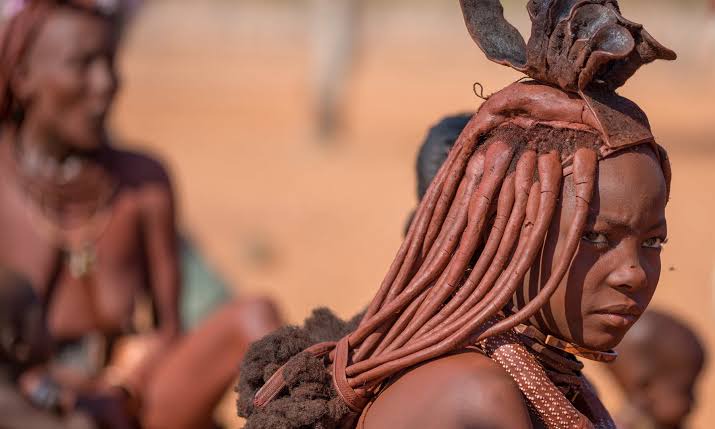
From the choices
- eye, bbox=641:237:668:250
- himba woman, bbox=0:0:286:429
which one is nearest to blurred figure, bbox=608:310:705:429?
himba woman, bbox=0:0:286:429

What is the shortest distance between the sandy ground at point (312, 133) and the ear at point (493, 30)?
0.69ft

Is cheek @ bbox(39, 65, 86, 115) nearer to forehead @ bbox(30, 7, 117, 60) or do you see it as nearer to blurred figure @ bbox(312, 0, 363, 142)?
forehead @ bbox(30, 7, 117, 60)

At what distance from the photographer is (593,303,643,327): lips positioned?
2538mm

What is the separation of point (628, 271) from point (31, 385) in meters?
2.73

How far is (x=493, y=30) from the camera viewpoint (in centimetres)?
272

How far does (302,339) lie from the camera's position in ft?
8.94

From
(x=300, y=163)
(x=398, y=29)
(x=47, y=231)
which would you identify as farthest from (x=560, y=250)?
(x=398, y=29)

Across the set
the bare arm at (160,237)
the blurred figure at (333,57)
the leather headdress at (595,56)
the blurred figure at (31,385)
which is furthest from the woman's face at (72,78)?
the blurred figure at (333,57)

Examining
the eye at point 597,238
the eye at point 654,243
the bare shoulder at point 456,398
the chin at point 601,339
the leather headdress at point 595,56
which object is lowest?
the bare shoulder at point 456,398

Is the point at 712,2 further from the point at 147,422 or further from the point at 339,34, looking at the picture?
the point at 339,34

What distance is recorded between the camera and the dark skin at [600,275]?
2436 millimetres

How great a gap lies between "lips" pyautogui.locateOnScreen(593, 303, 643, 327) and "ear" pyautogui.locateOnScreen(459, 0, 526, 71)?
0.58 metres

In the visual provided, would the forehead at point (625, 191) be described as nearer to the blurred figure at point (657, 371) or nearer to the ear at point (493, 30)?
the ear at point (493, 30)

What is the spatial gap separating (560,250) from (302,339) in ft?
2.05
